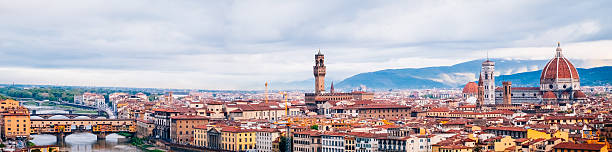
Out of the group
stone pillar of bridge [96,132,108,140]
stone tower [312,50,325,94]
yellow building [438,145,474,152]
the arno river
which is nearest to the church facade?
stone tower [312,50,325,94]

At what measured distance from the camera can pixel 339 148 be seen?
57.5m

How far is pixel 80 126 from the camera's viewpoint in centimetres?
9625

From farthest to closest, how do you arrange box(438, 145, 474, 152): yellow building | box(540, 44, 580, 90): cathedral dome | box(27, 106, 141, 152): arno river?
box(540, 44, 580, 90): cathedral dome
box(27, 106, 141, 152): arno river
box(438, 145, 474, 152): yellow building

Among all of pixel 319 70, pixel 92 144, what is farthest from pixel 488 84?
pixel 92 144

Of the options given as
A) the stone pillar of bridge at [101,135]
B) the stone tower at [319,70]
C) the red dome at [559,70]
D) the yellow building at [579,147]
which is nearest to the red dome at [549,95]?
the red dome at [559,70]

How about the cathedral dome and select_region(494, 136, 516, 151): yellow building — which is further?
the cathedral dome

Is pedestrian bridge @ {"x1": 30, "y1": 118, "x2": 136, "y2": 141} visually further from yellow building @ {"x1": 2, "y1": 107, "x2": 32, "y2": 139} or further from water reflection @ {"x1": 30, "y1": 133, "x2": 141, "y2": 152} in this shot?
yellow building @ {"x1": 2, "y1": 107, "x2": 32, "y2": 139}

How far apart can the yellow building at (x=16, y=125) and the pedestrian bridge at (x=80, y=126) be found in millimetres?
3701

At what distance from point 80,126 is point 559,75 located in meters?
66.6

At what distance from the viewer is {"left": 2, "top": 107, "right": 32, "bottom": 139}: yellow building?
84562 millimetres

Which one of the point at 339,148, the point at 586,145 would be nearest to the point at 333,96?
the point at 339,148

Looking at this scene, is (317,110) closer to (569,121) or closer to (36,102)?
(569,121)

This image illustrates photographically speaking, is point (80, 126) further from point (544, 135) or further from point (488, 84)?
point (488, 84)

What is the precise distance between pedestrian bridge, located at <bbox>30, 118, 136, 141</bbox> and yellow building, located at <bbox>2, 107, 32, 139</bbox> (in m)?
3.70
